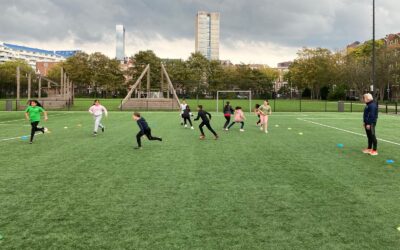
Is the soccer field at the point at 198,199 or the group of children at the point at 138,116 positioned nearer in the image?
the soccer field at the point at 198,199

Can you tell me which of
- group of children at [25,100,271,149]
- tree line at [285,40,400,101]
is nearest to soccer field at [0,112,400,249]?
group of children at [25,100,271,149]

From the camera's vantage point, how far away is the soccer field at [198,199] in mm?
4633

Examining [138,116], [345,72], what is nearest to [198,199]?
[138,116]

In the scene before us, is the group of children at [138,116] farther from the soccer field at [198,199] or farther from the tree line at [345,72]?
the tree line at [345,72]

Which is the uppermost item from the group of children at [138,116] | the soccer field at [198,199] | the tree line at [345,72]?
the tree line at [345,72]

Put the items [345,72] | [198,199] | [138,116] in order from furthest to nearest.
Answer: [345,72] → [138,116] → [198,199]

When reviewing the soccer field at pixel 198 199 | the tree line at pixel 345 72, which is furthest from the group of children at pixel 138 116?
the tree line at pixel 345 72

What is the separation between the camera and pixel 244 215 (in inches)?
218

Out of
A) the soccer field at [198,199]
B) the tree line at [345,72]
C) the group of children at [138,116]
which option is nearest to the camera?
the soccer field at [198,199]

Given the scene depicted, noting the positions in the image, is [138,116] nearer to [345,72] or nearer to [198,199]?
[198,199]

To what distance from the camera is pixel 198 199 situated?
21.0 feet

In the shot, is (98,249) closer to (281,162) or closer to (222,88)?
(281,162)

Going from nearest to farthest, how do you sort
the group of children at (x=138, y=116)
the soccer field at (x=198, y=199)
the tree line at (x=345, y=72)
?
the soccer field at (x=198, y=199) → the group of children at (x=138, y=116) → the tree line at (x=345, y=72)

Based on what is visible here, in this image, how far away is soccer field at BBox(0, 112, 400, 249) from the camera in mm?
4633
